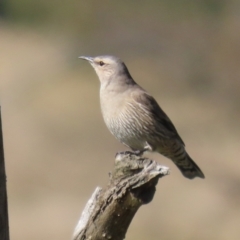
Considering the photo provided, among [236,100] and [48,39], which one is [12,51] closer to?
[48,39]

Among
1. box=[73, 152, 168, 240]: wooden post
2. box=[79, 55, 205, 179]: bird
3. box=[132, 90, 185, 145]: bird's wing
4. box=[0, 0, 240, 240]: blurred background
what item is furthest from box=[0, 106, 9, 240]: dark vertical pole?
box=[0, 0, 240, 240]: blurred background

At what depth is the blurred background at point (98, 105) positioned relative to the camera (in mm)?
10094

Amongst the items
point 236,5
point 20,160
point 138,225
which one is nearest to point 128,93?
point 138,225

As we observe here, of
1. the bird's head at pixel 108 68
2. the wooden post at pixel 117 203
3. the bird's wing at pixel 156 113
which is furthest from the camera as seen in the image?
the bird's head at pixel 108 68

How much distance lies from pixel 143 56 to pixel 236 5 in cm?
397

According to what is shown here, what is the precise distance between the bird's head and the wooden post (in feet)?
7.78

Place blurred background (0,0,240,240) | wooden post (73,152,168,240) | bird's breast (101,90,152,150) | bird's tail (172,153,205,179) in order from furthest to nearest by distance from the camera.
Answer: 1. blurred background (0,0,240,240)
2. bird's tail (172,153,205,179)
3. bird's breast (101,90,152,150)
4. wooden post (73,152,168,240)

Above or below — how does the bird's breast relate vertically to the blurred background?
A: below

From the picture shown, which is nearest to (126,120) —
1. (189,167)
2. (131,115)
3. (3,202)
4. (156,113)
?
(131,115)

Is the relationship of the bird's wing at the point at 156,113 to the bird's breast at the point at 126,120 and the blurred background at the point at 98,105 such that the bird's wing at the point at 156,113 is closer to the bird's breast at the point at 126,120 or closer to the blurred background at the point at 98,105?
the bird's breast at the point at 126,120

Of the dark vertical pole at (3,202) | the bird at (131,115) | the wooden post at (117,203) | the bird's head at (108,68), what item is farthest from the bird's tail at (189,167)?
the dark vertical pole at (3,202)

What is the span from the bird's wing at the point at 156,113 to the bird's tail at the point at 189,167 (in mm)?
277

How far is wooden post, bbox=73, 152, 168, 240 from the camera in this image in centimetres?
319

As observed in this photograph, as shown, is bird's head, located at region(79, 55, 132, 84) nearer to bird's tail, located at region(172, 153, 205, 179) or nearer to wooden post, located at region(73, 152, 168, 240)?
bird's tail, located at region(172, 153, 205, 179)
